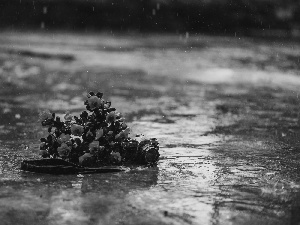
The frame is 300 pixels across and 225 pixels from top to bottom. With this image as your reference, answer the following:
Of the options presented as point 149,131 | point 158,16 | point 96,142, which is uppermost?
point 158,16

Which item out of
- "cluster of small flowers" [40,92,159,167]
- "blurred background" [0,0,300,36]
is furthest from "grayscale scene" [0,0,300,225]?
"blurred background" [0,0,300,36]

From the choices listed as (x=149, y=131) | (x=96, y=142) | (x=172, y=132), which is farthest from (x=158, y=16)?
(x=96, y=142)

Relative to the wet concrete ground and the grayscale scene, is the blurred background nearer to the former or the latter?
the grayscale scene

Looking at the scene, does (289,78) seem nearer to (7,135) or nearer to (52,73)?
(52,73)

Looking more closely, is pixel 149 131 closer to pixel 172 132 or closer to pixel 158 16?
pixel 172 132

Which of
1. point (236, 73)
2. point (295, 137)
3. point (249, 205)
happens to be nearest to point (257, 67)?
point (236, 73)

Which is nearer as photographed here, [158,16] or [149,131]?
[149,131]

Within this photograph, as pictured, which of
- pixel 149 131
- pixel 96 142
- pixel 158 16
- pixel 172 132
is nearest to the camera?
pixel 96 142
